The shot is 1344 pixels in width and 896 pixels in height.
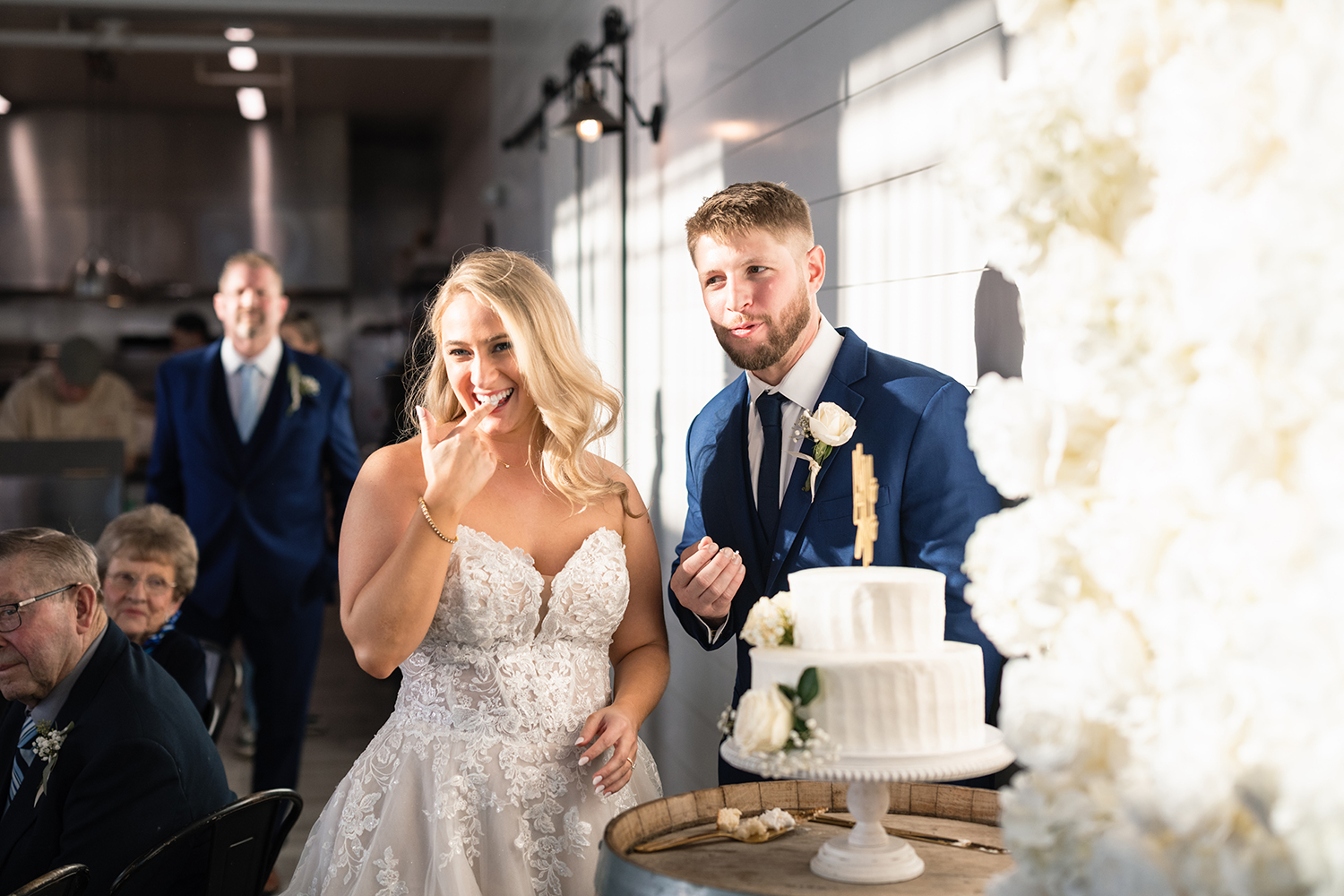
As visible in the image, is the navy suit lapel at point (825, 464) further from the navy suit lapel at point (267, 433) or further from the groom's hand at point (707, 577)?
the navy suit lapel at point (267, 433)

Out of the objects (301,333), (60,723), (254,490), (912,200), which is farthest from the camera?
(301,333)

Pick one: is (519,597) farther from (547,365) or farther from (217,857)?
(217,857)

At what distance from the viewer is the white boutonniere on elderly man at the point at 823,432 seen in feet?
6.77

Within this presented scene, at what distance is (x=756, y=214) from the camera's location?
6.88 feet

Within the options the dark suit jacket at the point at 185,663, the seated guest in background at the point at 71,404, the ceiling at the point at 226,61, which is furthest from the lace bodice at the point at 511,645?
the ceiling at the point at 226,61

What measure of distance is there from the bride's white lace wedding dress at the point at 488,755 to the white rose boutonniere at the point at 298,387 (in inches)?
92.1

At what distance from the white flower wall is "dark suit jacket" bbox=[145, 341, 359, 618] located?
3629 millimetres

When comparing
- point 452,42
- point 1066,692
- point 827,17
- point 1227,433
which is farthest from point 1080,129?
point 452,42

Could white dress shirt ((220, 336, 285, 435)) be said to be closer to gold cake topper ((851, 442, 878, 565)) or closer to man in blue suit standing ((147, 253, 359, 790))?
man in blue suit standing ((147, 253, 359, 790))

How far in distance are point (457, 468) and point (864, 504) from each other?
0.66 meters

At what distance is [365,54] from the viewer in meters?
8.87

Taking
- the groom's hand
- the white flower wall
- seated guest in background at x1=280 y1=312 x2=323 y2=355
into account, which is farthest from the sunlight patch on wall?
seated guest in background at x1=280 y1=312 x2=323 y2=355

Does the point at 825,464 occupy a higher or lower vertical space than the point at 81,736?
A: higher

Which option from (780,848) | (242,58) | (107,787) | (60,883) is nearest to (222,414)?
(107,787)
